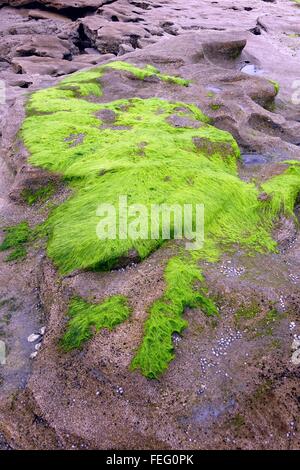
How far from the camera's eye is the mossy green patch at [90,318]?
3982 millimetres

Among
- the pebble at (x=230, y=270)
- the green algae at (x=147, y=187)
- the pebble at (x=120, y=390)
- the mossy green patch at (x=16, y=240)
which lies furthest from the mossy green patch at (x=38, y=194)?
the pebble at (x=120, y=390)

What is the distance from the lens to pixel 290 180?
20.5 feet

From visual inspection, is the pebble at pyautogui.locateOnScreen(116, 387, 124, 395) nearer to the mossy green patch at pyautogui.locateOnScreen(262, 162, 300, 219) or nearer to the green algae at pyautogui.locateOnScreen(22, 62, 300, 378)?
the green algae at pyautogui.locateOnScreen(22, 62, 300, 378)

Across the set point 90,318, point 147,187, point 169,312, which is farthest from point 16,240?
point 169,312

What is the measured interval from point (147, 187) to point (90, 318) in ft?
6.87

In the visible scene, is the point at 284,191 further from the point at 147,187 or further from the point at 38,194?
the point at 38,194

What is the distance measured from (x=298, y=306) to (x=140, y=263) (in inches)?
66.0

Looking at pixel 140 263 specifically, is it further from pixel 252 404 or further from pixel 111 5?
pixel 111 5

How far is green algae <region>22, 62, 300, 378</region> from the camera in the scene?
415 cm

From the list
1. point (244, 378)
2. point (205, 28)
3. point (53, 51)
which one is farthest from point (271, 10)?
point (244, 378)

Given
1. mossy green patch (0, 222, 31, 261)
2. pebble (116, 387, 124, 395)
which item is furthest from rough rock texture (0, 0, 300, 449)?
mossy green patch (0, 222, 31, 261)

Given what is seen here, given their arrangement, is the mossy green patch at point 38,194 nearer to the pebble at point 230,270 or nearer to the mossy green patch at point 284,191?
the pebble at point 230,270

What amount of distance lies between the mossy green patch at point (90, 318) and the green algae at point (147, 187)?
11 millimetres

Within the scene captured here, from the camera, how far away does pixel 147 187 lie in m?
5.53
